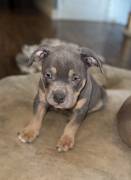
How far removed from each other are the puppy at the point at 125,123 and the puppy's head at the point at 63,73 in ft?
0.87

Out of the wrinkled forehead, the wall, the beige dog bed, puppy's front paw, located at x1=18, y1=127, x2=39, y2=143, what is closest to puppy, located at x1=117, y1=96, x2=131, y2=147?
the beige dog bed

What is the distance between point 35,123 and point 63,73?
0.33m

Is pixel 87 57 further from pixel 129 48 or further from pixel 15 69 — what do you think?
pixel 129 48

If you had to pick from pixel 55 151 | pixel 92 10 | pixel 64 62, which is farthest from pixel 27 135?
pixel 92 10

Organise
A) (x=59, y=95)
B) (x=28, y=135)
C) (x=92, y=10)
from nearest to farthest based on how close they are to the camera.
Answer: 1. (x=59, y=95)
2. (x=28, y=135)
3. (x=92, y=10)

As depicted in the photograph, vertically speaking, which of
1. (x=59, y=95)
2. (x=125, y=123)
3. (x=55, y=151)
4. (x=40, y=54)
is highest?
(x=40, y=54)

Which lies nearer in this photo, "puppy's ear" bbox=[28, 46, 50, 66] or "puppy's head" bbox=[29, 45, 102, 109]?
"puppy's head" bbox=[29, 45, 102, 109]

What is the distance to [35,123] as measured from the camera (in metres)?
1.61

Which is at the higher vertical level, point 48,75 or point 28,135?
point 48,75

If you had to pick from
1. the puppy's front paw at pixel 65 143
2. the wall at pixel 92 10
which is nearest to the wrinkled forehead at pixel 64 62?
the puppy's front paw at pixel 65 143

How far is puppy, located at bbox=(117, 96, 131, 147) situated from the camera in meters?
1.55

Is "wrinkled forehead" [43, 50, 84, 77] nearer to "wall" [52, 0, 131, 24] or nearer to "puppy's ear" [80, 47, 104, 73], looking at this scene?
"puppy's ear" [80, 47, 104, 73]

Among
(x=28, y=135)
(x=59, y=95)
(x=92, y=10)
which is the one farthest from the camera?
(x=92, y=10)

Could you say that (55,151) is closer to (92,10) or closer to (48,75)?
(48,75)
